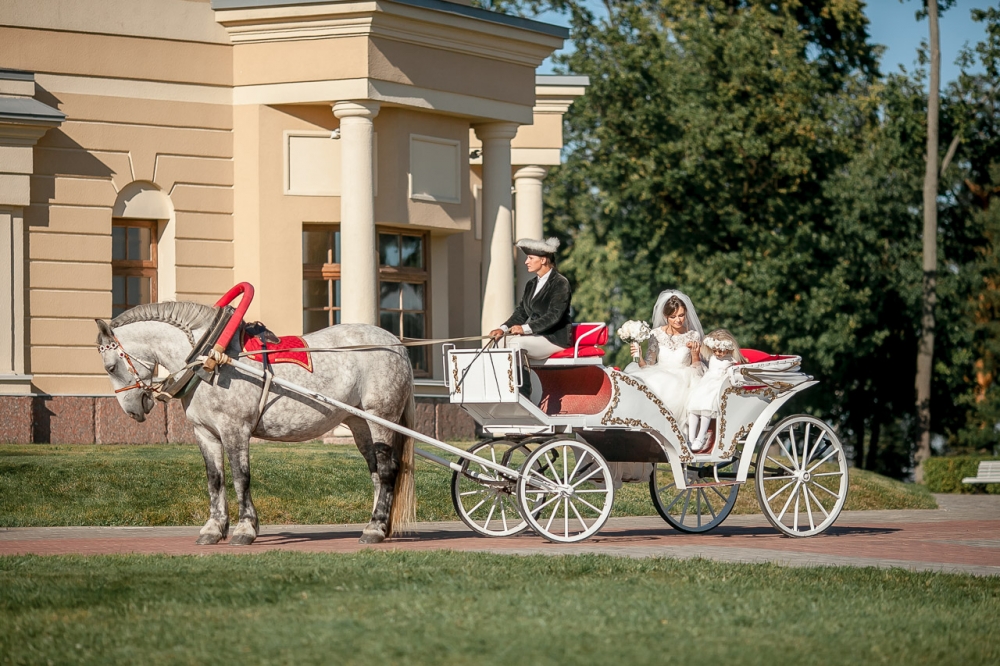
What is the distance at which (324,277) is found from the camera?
23125 mm

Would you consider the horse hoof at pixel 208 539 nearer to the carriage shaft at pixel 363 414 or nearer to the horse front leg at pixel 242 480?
the horse front leg at pixel 242 480

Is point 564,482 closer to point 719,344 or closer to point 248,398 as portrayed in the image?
point 719,344

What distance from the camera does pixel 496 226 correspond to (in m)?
24.1

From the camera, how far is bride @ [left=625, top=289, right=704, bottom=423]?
1258 cm

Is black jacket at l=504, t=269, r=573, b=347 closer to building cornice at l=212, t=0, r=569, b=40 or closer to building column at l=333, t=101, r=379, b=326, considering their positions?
building column at l=333, t=101, r=379, b=326

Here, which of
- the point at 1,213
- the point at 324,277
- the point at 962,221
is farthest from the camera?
the point at 962,221

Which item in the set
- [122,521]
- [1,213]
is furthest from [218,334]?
[1,213]

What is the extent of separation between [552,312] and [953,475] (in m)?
15.8

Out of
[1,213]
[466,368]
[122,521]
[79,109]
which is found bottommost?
[122,521]

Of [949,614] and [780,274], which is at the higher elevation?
[780,274]

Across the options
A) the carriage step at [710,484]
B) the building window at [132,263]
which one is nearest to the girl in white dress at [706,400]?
the carriage step at [710,484]

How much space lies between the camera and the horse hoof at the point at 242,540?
11555 mm

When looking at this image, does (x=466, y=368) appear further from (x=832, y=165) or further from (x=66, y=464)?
(x=832, y=165)

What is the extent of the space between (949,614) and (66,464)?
35.3ft
